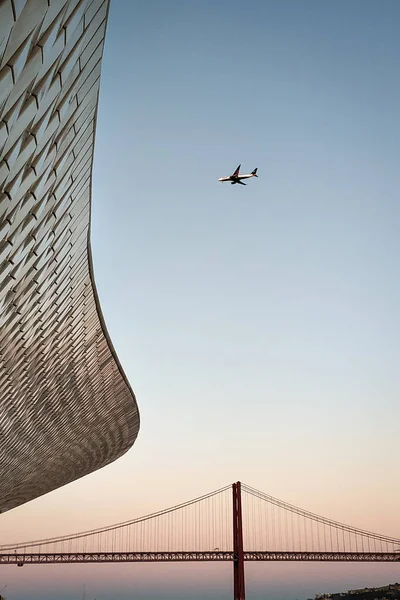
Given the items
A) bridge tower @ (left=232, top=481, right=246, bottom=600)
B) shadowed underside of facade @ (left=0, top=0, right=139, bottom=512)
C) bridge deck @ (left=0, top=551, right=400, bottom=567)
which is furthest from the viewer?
bridge deck @ (left=0, top=551, right=400, bottom=567)

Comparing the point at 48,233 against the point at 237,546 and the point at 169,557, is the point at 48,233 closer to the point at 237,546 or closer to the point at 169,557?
the point at 237,546

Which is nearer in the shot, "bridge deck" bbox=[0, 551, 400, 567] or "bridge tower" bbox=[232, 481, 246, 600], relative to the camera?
"bridge tower" bbox=[232, 481, 246, 600]

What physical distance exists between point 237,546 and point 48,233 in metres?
61.2

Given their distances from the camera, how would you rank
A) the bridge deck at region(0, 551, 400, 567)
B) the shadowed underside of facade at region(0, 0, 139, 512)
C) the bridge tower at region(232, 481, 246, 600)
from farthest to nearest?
the bridge deck at region(0, 551, 400, 567) → the bridge tower at region(232, 481, 246, 600) → the shadowed underside of facade at region(0, 0, 139, 512)

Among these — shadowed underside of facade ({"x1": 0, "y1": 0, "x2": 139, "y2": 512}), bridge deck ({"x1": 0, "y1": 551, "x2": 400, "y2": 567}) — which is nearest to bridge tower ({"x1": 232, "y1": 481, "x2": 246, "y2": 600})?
bridge deck ({"x1": 0, "y1": 551, "x2": 400, "y2": 567})

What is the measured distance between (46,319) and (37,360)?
3.18 metres

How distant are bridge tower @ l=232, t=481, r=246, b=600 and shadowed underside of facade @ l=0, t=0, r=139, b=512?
107ft

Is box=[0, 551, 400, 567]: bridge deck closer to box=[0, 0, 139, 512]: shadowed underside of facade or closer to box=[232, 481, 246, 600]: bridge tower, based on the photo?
box=[232, 481, 246, 600]: bridge tower

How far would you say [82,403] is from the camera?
3312 cm

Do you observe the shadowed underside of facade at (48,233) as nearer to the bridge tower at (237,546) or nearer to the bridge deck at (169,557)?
the bridge tower at (237,546)

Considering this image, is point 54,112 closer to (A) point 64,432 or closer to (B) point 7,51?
(B) point 7,51

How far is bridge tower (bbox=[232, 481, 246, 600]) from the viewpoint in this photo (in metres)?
61.8

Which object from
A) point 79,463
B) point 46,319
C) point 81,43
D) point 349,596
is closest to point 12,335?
point 46,319

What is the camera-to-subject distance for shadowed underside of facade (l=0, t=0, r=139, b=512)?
8.85m
